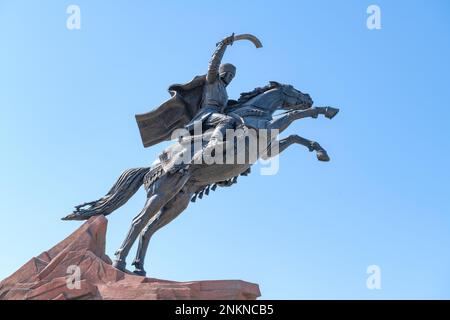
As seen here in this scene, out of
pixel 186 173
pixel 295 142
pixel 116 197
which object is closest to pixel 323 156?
pixel 295 142

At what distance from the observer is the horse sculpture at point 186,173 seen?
841cm

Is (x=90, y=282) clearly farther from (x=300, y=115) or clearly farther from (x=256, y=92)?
(x=256, y=92)

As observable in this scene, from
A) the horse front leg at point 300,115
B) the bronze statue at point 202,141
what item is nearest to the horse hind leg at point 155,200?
the bronze statue at point 202,141

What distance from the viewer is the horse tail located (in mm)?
8625

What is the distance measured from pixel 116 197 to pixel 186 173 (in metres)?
0.94

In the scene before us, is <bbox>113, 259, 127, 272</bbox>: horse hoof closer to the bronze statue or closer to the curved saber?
the bronze statue

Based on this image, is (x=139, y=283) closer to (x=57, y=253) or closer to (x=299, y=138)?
(x=57, y=253)

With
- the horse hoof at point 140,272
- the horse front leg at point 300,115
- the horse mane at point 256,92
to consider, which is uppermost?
the horse mane at point 256,92

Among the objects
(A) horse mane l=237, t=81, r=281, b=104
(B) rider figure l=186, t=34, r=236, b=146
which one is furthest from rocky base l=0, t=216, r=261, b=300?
(A) horse mane l=237, t=81, r=281, b=104

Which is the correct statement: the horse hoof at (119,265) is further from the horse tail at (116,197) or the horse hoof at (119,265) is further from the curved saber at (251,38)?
the curved saber at (251,38)

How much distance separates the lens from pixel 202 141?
866 cm

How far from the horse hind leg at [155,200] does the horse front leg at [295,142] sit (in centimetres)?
112
